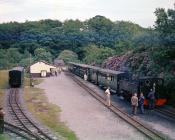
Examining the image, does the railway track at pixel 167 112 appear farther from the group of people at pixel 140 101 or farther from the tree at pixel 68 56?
the tree at pixel 68 56

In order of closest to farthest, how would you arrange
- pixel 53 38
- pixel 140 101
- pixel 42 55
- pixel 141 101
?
pixel 141 101 → pixel 140 101 → pixel 42 55 → pixel 53 38

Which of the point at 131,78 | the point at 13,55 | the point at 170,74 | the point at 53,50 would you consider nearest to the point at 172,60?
the point at 170,74

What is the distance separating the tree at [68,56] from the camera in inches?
4904

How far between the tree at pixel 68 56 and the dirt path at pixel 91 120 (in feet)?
276

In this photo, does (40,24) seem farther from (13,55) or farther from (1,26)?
(13,55)

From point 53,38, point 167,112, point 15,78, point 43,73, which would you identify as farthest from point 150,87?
point 53,38

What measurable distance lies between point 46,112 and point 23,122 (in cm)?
478

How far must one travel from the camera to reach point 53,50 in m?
136

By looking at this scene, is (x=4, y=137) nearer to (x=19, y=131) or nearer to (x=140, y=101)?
(x=19, y=131)

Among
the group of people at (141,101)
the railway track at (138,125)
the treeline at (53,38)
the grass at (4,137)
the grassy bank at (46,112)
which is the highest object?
the treeline at (53,38)

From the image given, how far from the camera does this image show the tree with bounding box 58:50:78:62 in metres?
125

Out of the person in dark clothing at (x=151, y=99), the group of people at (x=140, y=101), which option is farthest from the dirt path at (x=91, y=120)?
the person in dark clothing at (x=151, y=99)

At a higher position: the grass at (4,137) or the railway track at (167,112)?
the railway track at (167,112)

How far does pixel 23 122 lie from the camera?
27.0 meters
